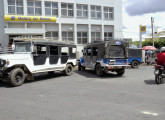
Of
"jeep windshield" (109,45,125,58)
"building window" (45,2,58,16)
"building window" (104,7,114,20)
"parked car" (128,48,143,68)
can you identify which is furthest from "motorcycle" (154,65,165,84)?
"building window" (104,7,114,20)

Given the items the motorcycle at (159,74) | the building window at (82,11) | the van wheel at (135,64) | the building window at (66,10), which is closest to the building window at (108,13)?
the building window at (82,11)

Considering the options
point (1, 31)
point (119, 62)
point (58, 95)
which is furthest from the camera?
point (1, 31)

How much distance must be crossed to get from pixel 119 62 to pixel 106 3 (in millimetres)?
19113

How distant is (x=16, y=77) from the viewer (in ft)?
28.8

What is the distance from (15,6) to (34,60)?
16130 mm

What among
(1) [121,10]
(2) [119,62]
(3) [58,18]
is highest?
(1) [121,10]

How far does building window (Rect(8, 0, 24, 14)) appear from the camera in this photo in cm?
2302

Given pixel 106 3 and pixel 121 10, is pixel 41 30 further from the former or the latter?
pixel 121 10

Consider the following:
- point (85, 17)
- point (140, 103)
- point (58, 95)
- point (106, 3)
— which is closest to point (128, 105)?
point (140, 103)

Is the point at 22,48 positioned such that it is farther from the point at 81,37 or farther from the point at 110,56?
the point at 81,37

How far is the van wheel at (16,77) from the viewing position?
27.7ft

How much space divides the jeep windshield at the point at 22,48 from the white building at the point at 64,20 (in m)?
12.5

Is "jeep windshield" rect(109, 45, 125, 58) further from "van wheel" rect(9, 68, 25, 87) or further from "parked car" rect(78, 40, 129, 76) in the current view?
"van wheel" rect(9, 68, 25, 87)

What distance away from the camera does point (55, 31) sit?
1001 inches
